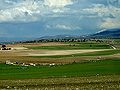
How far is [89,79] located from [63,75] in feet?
20.9

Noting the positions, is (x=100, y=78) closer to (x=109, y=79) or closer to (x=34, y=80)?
(x=109, y=79)

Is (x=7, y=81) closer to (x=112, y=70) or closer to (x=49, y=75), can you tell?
(x=49, y=75)

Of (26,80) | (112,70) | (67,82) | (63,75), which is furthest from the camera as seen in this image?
(112,70)

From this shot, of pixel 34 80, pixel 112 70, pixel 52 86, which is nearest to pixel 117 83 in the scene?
pixel 52 86

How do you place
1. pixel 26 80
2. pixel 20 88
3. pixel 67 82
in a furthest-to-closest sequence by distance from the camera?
pixel 26 80 → pixel 67 82 → pixel 20 88

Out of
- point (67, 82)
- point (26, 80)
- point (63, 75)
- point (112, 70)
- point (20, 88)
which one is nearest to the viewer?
point (20, 88)

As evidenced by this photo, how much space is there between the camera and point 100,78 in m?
52.6

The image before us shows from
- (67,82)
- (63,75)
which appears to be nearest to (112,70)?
(63,75)

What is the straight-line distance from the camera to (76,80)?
51.0m

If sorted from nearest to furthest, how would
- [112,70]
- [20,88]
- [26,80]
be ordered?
[20,88], [26,80], [112,70]

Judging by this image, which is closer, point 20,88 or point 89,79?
point 20,88

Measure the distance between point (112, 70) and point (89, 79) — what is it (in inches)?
440

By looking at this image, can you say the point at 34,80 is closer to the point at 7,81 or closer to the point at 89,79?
the point at 7,81

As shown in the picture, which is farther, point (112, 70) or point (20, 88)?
point (112, 70)
